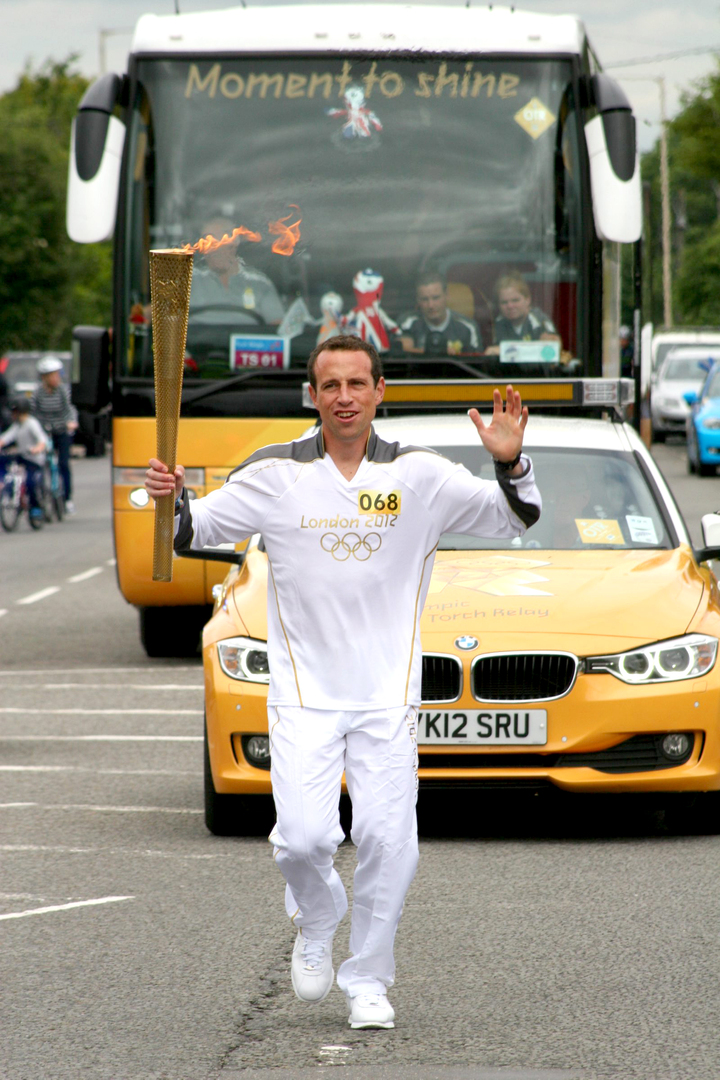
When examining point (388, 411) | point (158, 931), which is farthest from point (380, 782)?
point (388, 411)

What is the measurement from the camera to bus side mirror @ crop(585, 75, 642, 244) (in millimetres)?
11477

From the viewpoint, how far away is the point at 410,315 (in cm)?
1173

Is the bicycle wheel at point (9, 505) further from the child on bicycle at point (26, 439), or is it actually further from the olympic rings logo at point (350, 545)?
the olympic rings logo at point (350, 545)

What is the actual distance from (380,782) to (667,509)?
3.56 metres

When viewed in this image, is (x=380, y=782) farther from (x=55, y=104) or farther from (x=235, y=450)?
(x=55, y=104)

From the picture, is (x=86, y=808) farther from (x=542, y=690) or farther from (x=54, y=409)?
(x=54, y=409)

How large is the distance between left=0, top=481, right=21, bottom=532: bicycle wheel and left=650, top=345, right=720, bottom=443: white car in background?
17.6 metres

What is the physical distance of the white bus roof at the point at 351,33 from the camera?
1164 cm

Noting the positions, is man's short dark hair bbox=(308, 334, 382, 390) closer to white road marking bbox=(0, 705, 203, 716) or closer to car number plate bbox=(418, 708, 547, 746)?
car number plate bbox=(418, 708, 547, 746)

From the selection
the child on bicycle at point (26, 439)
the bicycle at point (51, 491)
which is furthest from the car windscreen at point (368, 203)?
the bicycle at point (51, 491)

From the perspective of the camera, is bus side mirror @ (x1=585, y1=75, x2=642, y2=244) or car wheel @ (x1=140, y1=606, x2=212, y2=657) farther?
car wheel @ (x1=140, y1=606, x2=212, y2=657)

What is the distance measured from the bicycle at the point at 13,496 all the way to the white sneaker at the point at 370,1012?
65.0 feet

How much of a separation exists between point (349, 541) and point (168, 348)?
66 centimetres

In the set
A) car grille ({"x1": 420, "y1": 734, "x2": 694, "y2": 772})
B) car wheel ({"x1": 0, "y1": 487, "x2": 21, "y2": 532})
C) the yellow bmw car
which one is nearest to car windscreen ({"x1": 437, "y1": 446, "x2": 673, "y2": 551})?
the yellow bmw car
